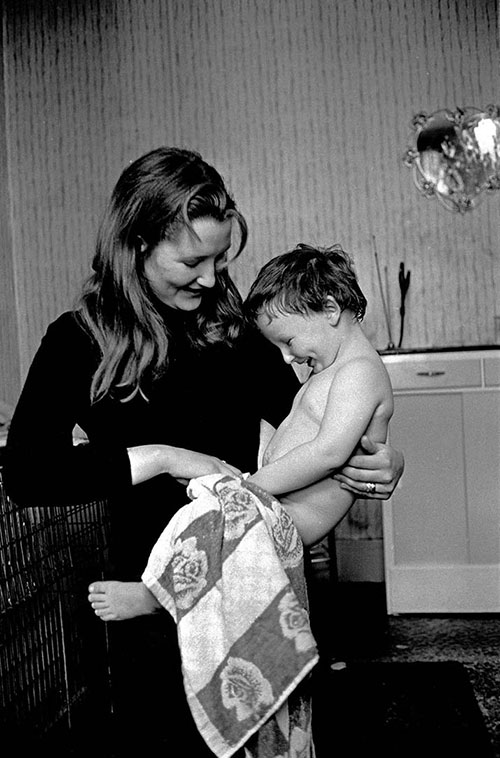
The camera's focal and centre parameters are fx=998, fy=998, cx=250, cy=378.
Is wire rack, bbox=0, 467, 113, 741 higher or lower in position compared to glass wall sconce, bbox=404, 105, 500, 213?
lower

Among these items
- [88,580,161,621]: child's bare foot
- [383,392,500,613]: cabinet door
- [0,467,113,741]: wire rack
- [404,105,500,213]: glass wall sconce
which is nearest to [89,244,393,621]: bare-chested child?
[88,580,161,621]: child's bare foot

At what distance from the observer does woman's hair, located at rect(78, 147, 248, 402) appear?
165 centimetres

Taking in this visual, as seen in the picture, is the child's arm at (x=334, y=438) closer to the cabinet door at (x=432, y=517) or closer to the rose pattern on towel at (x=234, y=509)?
the rose pattern on towel at (x=234, y=509)

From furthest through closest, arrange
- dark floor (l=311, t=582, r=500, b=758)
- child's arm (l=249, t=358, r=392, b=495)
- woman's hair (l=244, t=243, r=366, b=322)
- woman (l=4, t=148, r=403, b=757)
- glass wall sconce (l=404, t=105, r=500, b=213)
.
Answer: glass wall sconce (l=404, t=105, r=500, b=213)
dark floor (l=311, t=582, r=500, b=758)
woman's hair (l=244, t=243, r=366, b=322)
child's arm (l=249, t=358, r=392, b=495)
woman (l=4, t=148, r=403, b=757)

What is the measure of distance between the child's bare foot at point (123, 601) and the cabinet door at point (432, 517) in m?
2.66

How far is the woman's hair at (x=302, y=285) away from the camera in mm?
1901

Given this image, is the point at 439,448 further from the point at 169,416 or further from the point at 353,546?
the point at 169,416

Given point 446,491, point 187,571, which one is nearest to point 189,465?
point 187,571

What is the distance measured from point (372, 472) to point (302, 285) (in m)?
0.38

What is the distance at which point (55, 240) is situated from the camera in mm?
4902

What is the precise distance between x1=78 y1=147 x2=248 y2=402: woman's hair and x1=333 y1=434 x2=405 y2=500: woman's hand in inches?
13.2

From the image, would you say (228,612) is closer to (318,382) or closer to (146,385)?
(146,385)

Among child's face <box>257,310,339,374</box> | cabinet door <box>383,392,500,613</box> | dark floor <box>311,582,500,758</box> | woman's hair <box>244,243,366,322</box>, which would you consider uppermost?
woman's hair <box>244,243,366,322</box>

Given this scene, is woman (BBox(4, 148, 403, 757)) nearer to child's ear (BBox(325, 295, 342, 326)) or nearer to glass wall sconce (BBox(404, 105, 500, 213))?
child's ear (BBox(325, 295, 342, 326))
